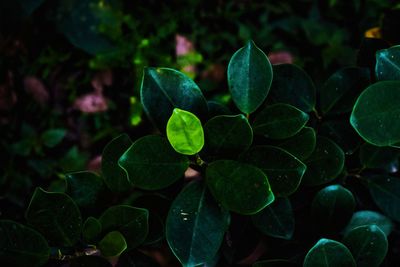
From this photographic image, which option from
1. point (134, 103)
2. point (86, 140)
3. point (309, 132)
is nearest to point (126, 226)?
point (309, 132)

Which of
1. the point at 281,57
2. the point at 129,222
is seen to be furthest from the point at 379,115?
the point at 281,57

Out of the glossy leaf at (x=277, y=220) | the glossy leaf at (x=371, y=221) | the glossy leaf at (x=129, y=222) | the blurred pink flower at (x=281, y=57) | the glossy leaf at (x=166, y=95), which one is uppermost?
the glossy leaf at (x=166, y=95)

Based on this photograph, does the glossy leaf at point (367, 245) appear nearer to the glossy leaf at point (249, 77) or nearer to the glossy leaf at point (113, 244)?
the glossy leaf at point (249, 77)

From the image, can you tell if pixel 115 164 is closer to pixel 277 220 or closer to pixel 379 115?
pixel 277 220

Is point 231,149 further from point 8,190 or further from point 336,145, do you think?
point 8,190

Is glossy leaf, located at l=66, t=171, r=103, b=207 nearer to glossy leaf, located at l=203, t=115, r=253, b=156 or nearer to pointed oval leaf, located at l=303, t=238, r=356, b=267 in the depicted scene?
glossy leaf, located at l=203, t=115, r=253, b=156

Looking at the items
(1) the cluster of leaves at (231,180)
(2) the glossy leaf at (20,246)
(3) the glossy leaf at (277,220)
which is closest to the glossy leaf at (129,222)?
(1) the cluster of leaves at (231,180)
